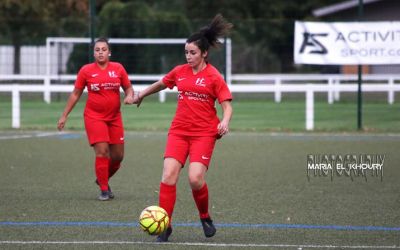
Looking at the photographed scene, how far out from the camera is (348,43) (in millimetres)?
21688

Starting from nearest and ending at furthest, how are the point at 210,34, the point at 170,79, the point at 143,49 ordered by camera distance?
the point at 210,34, the point at 170,79, the point at 143,49

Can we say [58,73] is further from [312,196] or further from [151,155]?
[312,196]

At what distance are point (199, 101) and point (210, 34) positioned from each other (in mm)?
674

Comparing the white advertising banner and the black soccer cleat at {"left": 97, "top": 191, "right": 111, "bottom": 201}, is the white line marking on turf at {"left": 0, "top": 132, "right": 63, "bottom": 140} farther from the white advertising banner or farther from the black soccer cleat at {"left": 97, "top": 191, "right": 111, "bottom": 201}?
the black soccer cleat at {"left": 97, "top": 191, "right": 111, "bottom": 201}

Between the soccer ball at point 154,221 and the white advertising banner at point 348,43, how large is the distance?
13942mm

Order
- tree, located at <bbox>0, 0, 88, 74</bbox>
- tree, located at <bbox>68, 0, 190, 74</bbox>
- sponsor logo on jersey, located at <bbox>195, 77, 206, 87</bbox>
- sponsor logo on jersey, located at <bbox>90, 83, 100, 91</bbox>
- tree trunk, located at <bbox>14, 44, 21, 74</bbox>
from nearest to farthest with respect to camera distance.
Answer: sponsor logo on jersey, located at <bbox>195, 77, 206, 87</bbox>, sponsor logo on jersey, located at <bbox>90, 83, 100, 91</bbox>, tree trunk, located at <bbox>14, 44, 21, 74</bbox>, tree, located at <bbox>68, 0, 190, 74</bbox>, tree, located at <bbox>0, 0, 88, 74</bbox>

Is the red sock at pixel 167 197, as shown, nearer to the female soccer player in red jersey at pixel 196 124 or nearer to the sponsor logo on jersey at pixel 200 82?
the female soccer player in red jersey at pixel 196 124

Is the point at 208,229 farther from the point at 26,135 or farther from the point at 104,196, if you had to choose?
the point at 26,135

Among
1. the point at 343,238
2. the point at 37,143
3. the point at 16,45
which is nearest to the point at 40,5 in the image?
the point at 16,45

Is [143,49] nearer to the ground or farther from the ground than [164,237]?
farther from the ground

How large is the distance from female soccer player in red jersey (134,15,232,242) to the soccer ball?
273mm

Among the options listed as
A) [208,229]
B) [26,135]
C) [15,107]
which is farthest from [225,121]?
[15,107]

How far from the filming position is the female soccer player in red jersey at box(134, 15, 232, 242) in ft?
28.2

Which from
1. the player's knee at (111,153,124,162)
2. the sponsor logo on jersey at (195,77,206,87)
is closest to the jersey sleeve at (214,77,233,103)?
the sponsor logo on jersey at (195,77,206,87)
